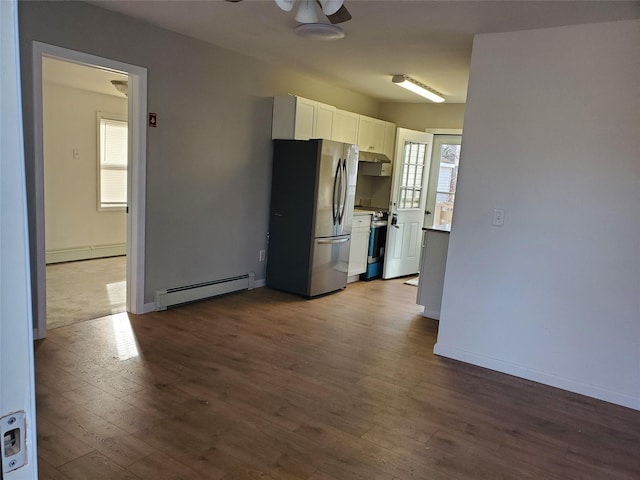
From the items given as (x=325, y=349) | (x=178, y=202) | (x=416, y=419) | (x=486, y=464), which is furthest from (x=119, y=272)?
(x=486, y=464)

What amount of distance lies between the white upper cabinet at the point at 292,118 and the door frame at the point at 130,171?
1572 mm

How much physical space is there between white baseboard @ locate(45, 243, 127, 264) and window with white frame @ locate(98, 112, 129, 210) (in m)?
0.58

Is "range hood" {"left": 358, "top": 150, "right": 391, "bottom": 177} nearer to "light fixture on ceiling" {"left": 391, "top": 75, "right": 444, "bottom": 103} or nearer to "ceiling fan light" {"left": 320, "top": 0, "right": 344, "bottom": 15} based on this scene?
"light fixture on ceiling" {"left": 391, "top": 75, "right": 444, "bottom": 103}

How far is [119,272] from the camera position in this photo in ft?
18.6

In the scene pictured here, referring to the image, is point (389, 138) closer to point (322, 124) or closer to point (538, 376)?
point (322, 124)

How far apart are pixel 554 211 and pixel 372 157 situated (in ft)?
11.6

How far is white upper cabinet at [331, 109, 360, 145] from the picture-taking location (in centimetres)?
547

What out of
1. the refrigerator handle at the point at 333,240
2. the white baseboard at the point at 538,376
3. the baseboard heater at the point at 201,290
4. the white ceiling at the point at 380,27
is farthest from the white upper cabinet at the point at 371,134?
the white baseboard at the point at 538,376

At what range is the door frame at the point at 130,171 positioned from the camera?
10.2 feet

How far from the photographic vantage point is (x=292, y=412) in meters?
2.59

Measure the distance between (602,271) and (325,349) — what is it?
2069 millimetres

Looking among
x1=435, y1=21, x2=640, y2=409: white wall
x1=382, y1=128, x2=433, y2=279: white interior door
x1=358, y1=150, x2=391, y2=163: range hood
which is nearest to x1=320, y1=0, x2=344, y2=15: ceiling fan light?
x1=435, y1=21, x2=640, y2=409: white wall

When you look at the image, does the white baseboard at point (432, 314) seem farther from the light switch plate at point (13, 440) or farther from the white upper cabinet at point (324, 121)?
the light switch plate at point (13, 440)

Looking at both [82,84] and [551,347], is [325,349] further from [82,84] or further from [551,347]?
[82,84]
